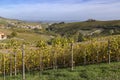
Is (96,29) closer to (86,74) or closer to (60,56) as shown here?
(60,56)

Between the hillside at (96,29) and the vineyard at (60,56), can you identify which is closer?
the vineyard at (60,56)

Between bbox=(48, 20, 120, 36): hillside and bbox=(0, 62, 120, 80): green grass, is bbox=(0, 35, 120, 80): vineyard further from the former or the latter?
bbox=(48, 20, 120, 36): hillside

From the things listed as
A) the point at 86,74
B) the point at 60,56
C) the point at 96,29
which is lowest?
the point at 96,29

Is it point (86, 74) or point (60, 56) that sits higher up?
point (60, 56)

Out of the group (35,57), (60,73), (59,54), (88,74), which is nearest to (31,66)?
(35,57)

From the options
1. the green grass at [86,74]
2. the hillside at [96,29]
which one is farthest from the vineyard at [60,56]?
the hillside at [96,29]

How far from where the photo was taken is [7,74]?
16.9 m

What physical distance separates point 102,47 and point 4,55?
5.03 meters

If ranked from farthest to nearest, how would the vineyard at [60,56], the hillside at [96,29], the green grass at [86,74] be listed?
the hillside at [96,29] → the vineyard at [60,56] → the green grass at [86,74]

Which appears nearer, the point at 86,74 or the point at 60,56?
the point at 86,74

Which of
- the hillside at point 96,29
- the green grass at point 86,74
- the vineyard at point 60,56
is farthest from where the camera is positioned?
the hillside at point 96,29

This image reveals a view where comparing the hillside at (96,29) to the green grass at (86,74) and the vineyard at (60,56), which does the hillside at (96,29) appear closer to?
the vineyard at (60,56)

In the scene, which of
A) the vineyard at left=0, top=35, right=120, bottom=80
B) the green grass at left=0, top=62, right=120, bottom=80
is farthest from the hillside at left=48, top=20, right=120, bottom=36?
the green grass at left=0, top=62, right=120, bottom=80

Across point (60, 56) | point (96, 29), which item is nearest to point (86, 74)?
point (60, 56)
